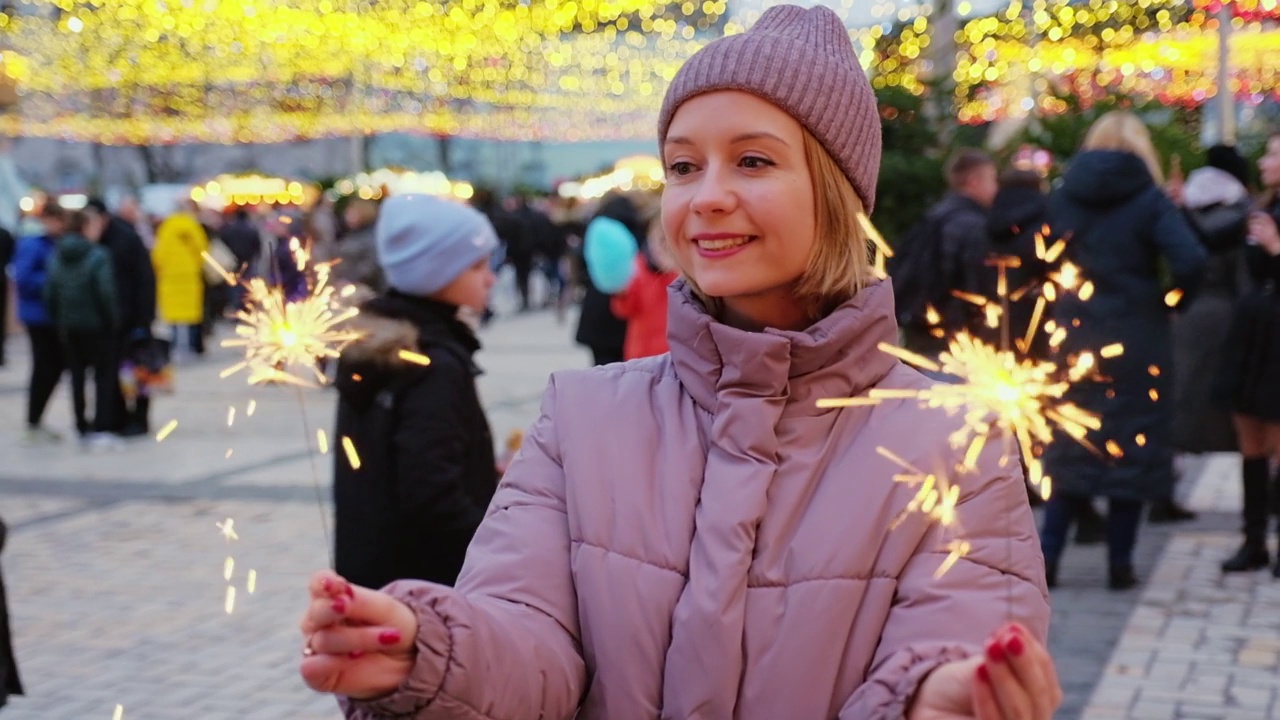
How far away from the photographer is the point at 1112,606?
21.7 feet

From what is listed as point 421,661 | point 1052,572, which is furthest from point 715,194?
point 1052,572

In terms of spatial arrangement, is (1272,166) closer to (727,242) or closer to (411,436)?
(411,436)

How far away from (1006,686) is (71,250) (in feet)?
37.5

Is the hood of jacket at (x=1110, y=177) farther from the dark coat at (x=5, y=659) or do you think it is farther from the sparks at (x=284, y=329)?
the dark coat at (x=5, y=659)

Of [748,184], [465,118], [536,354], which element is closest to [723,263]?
[748,184]

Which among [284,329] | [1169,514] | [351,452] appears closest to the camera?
[284,329]

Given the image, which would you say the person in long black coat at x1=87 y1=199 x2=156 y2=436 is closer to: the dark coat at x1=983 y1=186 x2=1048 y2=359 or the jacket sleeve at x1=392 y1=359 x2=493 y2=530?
the dark coat at x1=983 y1=186 x2=1048 y2=359

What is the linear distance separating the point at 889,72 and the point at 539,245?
52.8 ft

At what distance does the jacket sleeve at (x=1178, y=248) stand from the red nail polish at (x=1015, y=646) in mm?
5541

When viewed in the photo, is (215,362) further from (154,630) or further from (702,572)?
(702,572)

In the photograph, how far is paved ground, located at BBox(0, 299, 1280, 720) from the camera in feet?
18.3

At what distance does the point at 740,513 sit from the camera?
1.87 m

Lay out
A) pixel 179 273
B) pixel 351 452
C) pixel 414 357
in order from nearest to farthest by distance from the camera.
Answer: pixel 351 452
pixel 414 357
pixel 179 273

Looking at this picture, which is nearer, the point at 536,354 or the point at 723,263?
the point at 723,263
